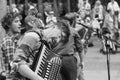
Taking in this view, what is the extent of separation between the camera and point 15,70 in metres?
3.68

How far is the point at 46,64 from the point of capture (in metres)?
3.71

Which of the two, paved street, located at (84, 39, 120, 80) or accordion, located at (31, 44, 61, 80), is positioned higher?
accordion, located at (31, 44, 61, 80)

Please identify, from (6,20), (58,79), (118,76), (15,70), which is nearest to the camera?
(15,70)

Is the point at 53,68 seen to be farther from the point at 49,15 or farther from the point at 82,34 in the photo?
the point at 49,15

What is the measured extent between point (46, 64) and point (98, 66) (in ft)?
28.1

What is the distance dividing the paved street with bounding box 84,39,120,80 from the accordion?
21.8 ft

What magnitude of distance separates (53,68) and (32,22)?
577 mm

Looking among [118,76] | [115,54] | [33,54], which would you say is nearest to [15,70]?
[33,54]

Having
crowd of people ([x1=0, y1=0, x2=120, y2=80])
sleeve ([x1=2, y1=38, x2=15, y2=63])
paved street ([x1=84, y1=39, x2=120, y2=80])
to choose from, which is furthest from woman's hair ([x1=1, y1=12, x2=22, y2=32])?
paved street ([x1=84, y1=39, x2=120, y2=80])

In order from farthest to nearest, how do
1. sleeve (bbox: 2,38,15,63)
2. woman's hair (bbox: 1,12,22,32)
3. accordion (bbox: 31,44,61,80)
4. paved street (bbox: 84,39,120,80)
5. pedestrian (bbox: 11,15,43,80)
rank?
paved street (bbox: 84,39,120,80)
sleeve (bbox: 2,38,15,63)
woman's hair (bbox: 1,12,22,32)
accordion (bbox: 31,44,61,80)
pedestrian (bbox: 11,15,43,80)

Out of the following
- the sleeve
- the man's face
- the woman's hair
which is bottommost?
the sleeve

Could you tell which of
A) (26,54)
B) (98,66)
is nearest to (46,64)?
(26,54)

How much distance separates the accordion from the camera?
12.1 feet

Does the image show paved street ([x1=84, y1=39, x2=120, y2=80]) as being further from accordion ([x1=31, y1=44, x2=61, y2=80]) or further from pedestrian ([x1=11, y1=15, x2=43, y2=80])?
pedestrian ([x1=11, y1=15, x2=43, y2=80])
